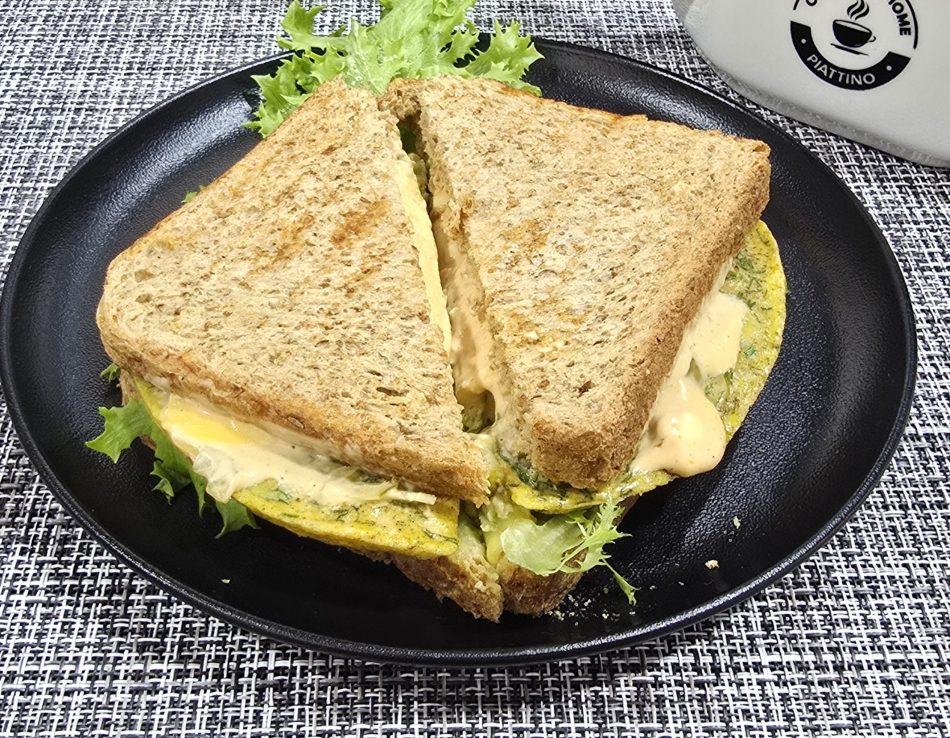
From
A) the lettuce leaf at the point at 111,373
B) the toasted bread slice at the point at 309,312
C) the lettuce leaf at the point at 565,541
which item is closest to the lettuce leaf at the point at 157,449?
the toasted bread slice at the point at 309,312

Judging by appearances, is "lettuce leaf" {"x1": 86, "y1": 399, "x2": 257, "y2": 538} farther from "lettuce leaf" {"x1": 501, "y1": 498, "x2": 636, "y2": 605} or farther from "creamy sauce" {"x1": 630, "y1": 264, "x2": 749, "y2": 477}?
"creamy sauce" {"x1": 630, "y1": 264, "x2": 749, "y2": 477}

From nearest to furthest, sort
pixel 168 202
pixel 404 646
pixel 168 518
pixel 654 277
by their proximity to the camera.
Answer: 1. pixel 404 646
2. pixel 168 518
3. pixel 654 277
4. pixel 168 202

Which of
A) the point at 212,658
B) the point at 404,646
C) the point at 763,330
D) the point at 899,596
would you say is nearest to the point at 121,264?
the point at 212,658

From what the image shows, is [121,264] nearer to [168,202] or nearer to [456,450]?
[168,202]

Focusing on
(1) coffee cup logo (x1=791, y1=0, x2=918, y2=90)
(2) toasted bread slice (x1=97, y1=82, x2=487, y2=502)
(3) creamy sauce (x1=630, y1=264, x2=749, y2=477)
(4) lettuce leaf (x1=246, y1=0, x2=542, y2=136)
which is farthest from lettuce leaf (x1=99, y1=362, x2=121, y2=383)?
(1) coffee cup logo (x1=791, y1=0, x2=918, y2=90)

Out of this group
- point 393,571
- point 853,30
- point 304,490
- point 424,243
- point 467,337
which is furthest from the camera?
point 853,30

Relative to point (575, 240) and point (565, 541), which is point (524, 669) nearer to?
point (565, 541)

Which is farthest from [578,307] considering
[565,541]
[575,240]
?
[565,541]

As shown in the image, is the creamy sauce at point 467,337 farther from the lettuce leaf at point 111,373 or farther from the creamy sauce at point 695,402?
the lettuce leaf at point 111,373
